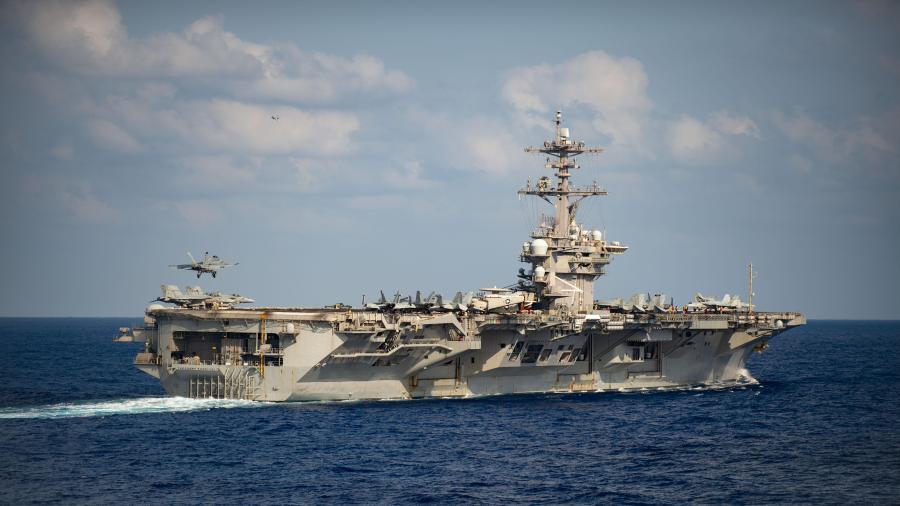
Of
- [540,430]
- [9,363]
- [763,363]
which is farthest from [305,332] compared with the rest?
[763,363]

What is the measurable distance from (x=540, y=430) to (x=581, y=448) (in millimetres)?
2898

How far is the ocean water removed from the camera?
26.0 m

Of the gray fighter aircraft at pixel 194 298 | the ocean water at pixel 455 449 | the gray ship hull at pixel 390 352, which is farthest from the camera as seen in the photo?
the gray fighter aircraft at pixel 194 298

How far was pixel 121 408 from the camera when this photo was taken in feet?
123

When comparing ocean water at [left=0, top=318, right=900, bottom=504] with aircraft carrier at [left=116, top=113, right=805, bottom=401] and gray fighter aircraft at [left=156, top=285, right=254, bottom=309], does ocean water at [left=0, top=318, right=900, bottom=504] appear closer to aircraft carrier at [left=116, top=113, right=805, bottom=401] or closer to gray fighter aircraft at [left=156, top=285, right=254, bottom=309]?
aircraft carrier at [left=116, top=113, right=805, bottom=401]

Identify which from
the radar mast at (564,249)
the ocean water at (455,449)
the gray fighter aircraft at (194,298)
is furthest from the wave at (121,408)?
the radar mast at (564,249)

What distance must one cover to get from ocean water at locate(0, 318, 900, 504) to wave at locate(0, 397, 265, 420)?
0.10 meters

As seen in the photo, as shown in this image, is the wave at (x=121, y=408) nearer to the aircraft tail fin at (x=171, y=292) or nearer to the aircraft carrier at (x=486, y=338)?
the aircraft carrier at (x=486, y=338)

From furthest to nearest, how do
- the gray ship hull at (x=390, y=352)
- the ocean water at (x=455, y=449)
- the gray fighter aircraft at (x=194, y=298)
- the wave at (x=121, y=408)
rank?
the gray fighter aircraft at (x=194, y=298)
the gray ship hull at (x=390, y=352)
the wave at (x=121, y=408)
the ocean water at (x=455, y=449)

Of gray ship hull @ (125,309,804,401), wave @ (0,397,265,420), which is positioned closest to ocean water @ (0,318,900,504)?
wave @ (0,397,265,420)

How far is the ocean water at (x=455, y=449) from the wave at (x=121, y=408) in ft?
0.32

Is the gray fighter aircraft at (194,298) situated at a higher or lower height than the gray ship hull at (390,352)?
higher

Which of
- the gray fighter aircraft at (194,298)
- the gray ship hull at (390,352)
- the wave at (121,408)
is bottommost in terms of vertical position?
the wave at (121,408)

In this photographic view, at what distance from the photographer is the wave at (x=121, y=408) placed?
3591cm
